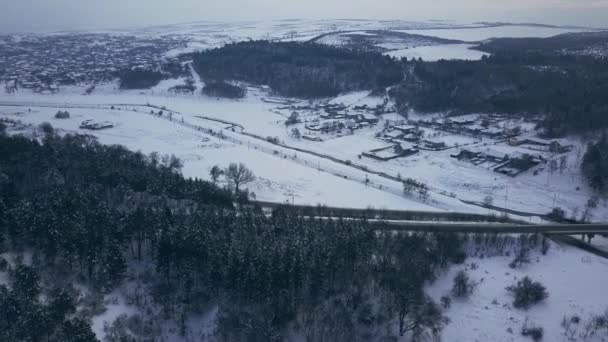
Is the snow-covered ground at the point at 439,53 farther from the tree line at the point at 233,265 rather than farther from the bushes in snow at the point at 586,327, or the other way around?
the bushes in snow at the point at 586,327

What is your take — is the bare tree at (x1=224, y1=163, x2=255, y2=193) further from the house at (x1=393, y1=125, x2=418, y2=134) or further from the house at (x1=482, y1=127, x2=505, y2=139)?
the house at (x1=482, y1=127, x2=505, y2=139)

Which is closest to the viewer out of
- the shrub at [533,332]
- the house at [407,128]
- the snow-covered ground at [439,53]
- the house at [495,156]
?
the shrub at [533,332]

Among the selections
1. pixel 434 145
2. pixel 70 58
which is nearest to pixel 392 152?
pixel 434 145

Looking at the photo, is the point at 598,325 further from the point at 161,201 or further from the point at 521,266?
the point at 161,201

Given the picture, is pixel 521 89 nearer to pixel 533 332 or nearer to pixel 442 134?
pixel 442 134

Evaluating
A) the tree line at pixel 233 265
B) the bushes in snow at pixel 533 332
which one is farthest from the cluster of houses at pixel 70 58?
the bushes in snow at pixel 533 332

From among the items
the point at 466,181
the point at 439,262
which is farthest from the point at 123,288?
the point at 466,181

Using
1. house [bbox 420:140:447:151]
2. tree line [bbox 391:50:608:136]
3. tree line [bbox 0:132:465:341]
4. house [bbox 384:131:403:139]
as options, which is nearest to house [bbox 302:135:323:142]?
house [bbox 384:131:403:139]
